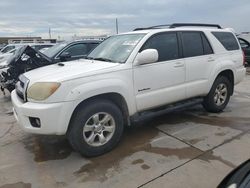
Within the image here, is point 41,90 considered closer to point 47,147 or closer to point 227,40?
point 47,147

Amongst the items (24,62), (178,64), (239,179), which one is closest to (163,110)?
(178,64)

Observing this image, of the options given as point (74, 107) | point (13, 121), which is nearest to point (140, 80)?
point (74, 107)

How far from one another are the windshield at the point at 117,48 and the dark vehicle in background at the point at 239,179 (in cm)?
250

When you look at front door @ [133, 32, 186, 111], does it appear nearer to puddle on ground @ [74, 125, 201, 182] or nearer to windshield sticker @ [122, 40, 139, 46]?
windshield sticker @ [122, 40, 139, 46]

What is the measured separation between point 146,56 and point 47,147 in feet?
6.87

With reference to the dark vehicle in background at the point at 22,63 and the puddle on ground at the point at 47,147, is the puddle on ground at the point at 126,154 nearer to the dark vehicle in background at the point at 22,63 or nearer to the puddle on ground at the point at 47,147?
the puddle on ground at the point at 47,147

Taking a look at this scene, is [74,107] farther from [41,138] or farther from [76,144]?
[41,138]

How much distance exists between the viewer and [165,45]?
4766 mm

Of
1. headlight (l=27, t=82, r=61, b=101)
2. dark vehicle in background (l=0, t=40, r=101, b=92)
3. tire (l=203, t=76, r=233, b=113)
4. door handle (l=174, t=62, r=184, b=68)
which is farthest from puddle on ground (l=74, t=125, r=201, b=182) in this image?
dark vehicle in background (l=0, t=40, r=101, b=92)

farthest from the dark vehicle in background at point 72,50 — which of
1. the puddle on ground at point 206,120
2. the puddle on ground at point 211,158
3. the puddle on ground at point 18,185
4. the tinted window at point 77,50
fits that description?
the puddle on ground at point 211,158

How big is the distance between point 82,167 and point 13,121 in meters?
2.88

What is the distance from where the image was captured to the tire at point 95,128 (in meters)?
3.69

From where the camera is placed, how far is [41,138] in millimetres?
4773

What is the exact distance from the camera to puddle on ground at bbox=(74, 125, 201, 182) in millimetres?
3490
